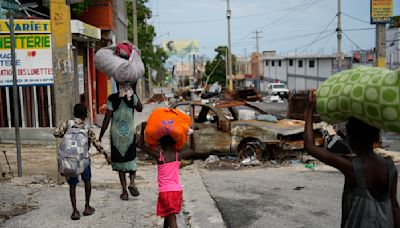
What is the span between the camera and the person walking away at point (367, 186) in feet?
9.67

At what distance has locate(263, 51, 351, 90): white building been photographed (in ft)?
167

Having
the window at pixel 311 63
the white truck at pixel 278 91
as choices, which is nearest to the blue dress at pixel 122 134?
the white truck at pixel 278 91

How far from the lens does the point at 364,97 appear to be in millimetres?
2951

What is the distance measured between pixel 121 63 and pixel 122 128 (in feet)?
2.85

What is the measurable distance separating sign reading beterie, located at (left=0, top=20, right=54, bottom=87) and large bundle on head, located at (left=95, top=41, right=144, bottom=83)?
5137mm

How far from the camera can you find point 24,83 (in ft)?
38.2

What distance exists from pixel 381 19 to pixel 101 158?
15.2 m

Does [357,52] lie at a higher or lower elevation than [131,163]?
higher

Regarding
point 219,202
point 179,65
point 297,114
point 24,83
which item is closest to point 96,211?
point 219,202

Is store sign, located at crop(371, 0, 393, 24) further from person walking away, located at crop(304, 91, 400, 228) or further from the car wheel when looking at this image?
person walking away, located at crop(304, 91, 400, 228)

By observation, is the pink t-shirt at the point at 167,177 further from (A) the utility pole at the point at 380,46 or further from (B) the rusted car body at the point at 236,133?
(A) the utility pole at the point at 380,46

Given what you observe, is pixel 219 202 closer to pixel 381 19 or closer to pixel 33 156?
pixel 33 156

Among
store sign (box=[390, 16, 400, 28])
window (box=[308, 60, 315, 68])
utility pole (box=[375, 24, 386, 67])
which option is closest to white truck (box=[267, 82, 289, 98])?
window (box=[308, 60, 315, 68])

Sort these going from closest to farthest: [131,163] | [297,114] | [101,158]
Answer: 1. [131,163]
2. [101,158]
3. [297,114]
